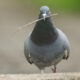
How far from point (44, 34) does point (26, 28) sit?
5912 mm

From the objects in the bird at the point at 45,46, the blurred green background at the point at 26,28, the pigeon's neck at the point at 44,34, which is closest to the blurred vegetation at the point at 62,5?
the blurred green background at the point at 26,28

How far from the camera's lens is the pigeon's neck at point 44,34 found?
632 cm

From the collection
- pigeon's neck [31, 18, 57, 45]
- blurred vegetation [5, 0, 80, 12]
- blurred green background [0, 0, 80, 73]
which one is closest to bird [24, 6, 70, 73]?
pigeon's neck [31, 18, 57, 45]

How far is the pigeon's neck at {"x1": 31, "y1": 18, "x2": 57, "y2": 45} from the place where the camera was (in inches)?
249

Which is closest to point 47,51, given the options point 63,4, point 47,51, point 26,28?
point 47,51

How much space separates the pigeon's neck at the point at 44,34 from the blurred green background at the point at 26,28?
8.43ft

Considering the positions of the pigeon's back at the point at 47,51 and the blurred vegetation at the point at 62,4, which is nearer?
the pigeon's back at the point at 47,51

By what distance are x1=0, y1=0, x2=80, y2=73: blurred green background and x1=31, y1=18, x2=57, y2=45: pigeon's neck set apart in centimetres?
257

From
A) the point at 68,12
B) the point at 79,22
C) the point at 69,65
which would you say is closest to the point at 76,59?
the point at 69,65

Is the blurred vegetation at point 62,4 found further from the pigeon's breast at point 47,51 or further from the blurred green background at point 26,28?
the pigeon's breast at point 47,51

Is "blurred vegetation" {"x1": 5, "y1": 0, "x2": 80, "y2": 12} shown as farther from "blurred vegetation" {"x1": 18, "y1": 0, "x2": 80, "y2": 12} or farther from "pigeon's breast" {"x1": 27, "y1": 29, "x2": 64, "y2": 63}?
"pigeon's breast" {"x1": 27, "y1": 29, "x2": 64, "y2": 63}

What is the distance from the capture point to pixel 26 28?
12336 millimetres

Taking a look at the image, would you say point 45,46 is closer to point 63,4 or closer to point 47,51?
point 47,51

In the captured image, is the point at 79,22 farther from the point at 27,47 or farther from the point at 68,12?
the point at 27,47
